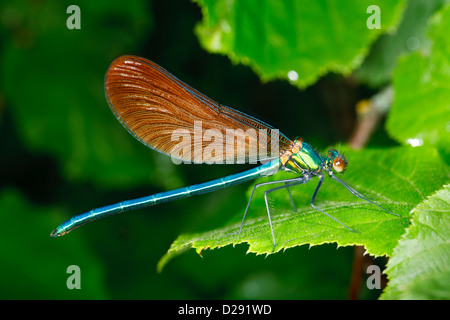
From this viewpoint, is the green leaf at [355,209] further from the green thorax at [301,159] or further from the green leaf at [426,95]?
the green leaf at [426,95]

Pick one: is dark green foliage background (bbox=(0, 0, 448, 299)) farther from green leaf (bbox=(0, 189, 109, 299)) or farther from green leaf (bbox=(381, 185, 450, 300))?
green leaf (bbox=(381, 185, 450, 300))

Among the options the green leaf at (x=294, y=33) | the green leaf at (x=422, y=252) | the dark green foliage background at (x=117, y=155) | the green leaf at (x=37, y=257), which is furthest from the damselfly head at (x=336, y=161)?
the green leaf at (x=37, y=257)

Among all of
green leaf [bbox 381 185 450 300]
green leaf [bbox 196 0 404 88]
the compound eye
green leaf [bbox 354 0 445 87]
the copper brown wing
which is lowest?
green leaf [bbox 381 185 450 300]

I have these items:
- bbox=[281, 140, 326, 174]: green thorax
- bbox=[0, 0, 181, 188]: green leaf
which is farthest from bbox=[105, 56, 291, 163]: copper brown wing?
bbox=[0, 0, 181, 188]: green leaf

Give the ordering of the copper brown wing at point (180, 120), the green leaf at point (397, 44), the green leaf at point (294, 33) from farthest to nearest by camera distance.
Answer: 1. the green leaf at point (397, 44)
2. the green leaf at point (294, 33)
3. the copper brown wing at point (180, 120)

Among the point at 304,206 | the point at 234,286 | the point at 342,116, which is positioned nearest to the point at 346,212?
the point at 304,206

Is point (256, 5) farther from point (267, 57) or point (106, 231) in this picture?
point (106, 231)

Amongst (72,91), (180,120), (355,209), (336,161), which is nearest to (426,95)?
(336,161)
